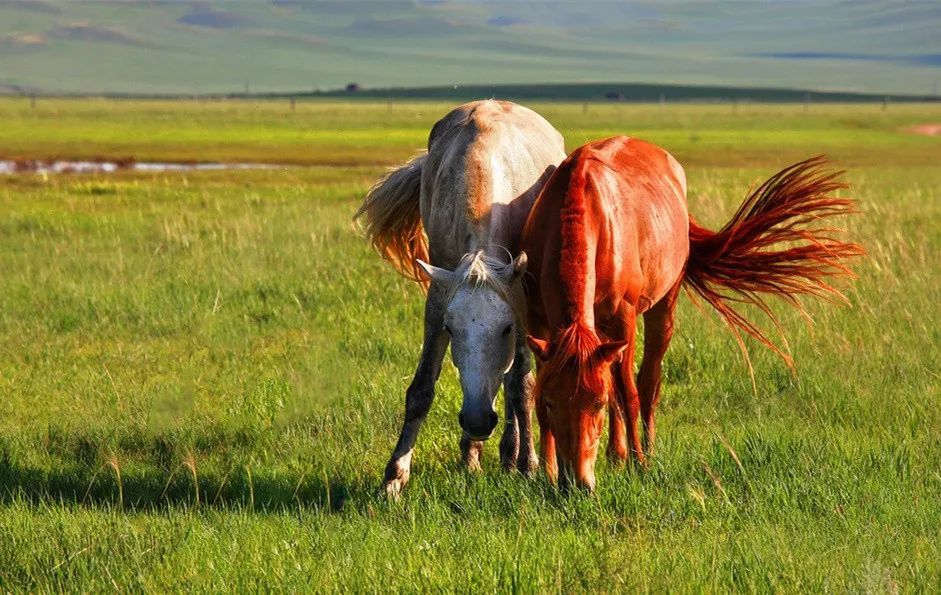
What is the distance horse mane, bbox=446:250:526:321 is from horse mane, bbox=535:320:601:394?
26.4 inches

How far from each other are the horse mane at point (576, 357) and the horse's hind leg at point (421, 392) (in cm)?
138

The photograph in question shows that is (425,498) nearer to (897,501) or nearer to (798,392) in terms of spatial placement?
(897,501)

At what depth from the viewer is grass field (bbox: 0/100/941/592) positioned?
4.93 metres

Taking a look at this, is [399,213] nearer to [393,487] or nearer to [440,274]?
[440,274]

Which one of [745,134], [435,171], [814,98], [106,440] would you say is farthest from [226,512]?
[814,98]

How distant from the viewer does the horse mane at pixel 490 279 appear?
5.80m

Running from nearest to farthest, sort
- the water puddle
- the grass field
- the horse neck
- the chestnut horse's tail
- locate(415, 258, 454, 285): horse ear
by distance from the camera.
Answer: the grass field
the horse neck
locate(415, 258, 454, 285): horse ear
the chestnut horse's tail
the water puddle

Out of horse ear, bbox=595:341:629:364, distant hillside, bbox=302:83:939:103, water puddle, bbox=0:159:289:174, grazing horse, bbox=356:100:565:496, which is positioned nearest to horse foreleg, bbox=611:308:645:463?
grazing horse, bbox=356:100:565:496

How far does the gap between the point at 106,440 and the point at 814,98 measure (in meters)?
160

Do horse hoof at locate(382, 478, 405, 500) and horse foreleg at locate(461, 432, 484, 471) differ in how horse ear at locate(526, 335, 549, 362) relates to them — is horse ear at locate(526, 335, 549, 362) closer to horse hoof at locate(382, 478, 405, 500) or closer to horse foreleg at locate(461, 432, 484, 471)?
horse hoof at locate(382, 478, 405, 500)

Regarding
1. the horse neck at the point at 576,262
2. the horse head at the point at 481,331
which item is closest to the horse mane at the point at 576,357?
the horse neck at the point at 576,262

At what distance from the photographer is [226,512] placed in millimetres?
5797

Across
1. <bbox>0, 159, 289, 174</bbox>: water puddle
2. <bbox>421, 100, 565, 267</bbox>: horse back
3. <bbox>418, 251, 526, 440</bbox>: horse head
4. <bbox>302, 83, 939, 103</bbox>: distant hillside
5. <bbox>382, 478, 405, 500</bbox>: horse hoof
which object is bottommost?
<bbox>302, 83, 939, 103</bbox>: distant hillside

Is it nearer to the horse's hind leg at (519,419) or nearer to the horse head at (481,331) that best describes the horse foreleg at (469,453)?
the horse's hind leg at (519,419)
